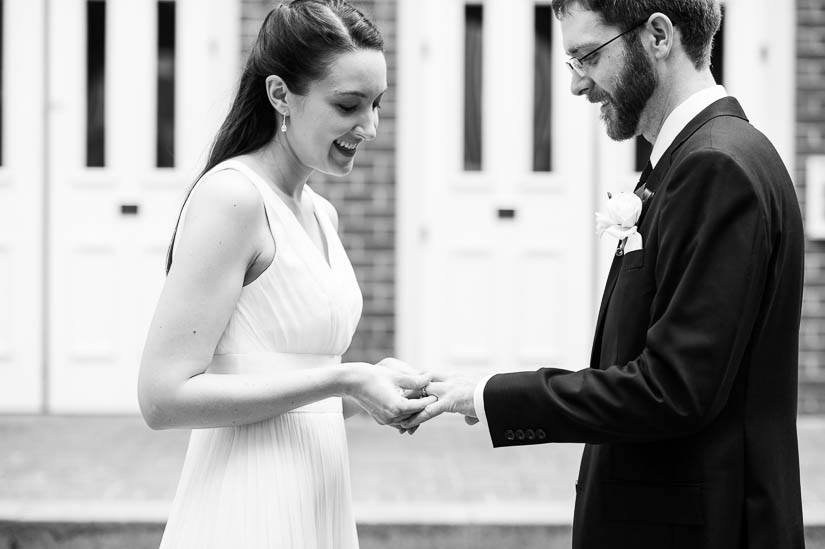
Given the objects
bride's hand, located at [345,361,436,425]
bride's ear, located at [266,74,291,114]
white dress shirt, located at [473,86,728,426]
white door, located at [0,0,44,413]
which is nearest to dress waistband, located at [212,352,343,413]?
bride's hand, located at [345,361,436,425]

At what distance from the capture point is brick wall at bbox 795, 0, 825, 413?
7.95 m

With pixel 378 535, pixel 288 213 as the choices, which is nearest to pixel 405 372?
pixel 288 213

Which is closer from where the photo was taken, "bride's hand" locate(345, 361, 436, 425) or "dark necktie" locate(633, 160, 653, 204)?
"dark necktie" locate(633, 160, 653, 204)

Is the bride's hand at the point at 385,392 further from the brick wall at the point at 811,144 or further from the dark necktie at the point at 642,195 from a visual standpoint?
the brick wall at the point at 811,144

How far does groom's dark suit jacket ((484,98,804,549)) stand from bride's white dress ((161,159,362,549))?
1.61 feet

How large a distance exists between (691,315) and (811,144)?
638cm

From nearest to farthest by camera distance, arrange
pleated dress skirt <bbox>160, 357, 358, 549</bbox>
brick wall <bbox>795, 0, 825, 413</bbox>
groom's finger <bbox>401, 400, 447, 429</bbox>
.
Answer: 1. pleated dress skirt <bbox>160, 357, 358, 549</bbox>
2. groom's finger <bbox>401, 400, 447, 429</bbox>
3. brick wall <bbox>795, 0, 825, 413</bbox>

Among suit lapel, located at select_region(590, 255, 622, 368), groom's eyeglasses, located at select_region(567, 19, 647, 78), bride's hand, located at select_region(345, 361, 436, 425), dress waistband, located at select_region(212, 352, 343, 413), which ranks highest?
groom's eyeglasses, located at select_region(567, 19, 647, 78)

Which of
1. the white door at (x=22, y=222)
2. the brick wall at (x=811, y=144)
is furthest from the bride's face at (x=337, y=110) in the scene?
the brick wall at (x=811, y=144)

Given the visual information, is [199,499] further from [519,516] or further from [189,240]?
[519,516]

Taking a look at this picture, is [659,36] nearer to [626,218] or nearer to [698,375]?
[626,218]

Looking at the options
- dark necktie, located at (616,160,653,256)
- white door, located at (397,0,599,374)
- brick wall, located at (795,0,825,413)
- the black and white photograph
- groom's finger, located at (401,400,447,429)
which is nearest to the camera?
the black and white photograph

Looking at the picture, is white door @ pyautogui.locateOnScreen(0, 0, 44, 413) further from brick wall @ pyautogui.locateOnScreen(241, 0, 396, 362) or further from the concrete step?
the concrete step

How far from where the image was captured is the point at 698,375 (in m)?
2.14
